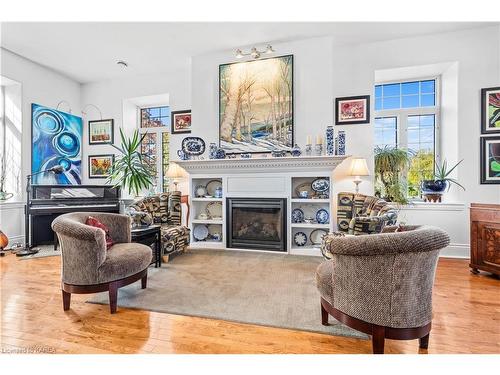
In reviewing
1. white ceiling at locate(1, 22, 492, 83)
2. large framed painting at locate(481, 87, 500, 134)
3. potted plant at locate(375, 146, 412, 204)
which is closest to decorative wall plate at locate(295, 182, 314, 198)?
Answer: potted plant at locate(375, 146, 412, 204)

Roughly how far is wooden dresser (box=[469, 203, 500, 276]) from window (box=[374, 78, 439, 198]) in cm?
118

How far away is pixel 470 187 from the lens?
3770 millimetres

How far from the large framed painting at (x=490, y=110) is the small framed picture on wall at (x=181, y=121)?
15.5ft

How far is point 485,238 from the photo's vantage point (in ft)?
9.99

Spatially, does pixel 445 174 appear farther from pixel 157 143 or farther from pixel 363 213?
pixel 157 143

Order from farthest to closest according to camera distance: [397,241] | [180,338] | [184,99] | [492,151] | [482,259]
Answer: [184,99]
[492,151]
[482,259]
[180,338]
[397,241]

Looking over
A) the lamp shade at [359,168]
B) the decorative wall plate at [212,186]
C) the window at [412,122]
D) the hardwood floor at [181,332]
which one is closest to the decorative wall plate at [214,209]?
the decorative wall plate at [212,186]

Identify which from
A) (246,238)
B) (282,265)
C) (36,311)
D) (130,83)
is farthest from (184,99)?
(36,311)

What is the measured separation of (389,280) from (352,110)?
11.1 ft

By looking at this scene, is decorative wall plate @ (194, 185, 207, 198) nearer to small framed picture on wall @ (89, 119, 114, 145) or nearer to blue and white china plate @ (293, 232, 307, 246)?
blue and white china plate @ (293, 232, 307, 246)

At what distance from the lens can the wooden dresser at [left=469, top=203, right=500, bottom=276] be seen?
293 cm

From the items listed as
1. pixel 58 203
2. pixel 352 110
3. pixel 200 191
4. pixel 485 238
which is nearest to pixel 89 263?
pixel 200 191
